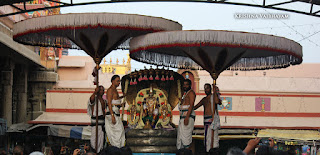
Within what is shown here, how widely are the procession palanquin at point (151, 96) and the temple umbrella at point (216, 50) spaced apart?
21.5 inches

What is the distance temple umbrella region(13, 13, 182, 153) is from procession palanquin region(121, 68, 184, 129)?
4.66 ft

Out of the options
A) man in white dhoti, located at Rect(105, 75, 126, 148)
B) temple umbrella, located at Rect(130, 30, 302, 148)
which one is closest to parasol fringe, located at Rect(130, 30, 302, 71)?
temple umbrella, located at Rect(130, 30, 302, 148)

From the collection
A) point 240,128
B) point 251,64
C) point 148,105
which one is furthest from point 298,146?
point 148,105

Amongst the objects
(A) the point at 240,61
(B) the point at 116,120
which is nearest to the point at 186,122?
(B) the point at 116,120

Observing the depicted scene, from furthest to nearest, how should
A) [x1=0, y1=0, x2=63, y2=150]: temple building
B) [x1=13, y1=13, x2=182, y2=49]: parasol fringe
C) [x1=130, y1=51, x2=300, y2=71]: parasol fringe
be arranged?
1. [x1=0, y1=0, x2=63, y2=150]: temple building
2. [x1=130, y1=51, x2=300, y2=71]: parasol fringe
3. [x1=13, y1=13, x2=182, y2=49]: parasol fringe

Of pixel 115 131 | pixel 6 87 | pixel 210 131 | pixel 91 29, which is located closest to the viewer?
pixel 91 29

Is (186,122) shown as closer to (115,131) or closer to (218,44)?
(115,131)

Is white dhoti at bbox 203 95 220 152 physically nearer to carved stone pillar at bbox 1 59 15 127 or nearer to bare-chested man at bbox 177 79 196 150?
bare-chested man at bbox 177 79 196 150

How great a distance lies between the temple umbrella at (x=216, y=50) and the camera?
430 inches

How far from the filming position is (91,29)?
1187 cm

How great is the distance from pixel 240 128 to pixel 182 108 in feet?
44.4

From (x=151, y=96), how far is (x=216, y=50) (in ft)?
8.12

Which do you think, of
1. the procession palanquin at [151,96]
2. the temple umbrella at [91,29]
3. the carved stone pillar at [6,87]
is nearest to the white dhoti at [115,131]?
the temple umbrella at [91,29]

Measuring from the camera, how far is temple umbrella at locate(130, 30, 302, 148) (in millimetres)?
10922
